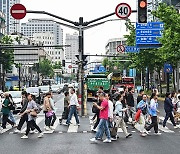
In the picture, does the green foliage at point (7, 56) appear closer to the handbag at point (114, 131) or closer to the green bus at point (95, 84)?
the green bus at point (95, 84)

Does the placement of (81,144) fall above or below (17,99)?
below

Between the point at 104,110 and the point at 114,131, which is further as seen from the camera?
the point at 114,131

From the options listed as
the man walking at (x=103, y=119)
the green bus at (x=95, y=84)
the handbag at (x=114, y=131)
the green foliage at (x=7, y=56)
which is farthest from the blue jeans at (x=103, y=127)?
the green foliage at (x=7, y=56)

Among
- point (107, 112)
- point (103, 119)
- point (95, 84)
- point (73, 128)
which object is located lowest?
point (73, 128)

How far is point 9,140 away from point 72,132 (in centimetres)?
342

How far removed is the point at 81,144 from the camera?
16062 mm

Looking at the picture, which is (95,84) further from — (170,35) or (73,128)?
(73,128)

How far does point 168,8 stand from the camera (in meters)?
44.7

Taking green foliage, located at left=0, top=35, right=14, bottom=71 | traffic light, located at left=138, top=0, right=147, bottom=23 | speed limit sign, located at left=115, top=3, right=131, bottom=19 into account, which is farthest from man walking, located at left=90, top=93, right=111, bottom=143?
green foliage, located at left=0, top=35, right=14, bottom=71

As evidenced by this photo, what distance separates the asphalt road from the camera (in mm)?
14430

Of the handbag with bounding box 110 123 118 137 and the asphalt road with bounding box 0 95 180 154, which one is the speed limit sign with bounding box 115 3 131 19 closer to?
the asphalt road with bounding box 0 95 180 154

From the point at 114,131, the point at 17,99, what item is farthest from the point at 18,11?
the point at 17,99

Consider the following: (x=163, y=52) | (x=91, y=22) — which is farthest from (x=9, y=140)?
(x=163, y=52)

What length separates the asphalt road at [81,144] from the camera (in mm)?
14430
